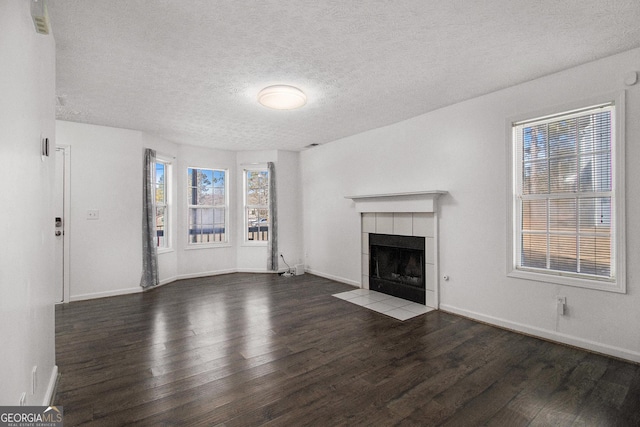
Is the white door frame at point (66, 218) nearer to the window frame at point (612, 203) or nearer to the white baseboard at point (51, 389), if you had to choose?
the white baseboard at point (51, 389)

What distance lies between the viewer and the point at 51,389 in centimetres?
207

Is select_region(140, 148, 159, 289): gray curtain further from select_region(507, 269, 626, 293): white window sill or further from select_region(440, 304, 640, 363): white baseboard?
select_region(507, 269, 626, 293): white window sill

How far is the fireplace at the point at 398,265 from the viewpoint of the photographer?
4.19m

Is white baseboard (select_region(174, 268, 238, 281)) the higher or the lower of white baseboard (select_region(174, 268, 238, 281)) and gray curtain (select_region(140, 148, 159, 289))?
the lower

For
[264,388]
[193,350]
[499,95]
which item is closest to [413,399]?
[264,388]

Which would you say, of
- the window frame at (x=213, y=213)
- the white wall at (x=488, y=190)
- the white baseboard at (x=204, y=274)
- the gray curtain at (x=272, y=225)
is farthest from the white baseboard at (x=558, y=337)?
the window frame at (x=213, y=213)

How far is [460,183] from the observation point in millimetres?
3691

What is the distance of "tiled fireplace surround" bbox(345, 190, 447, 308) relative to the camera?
3.93 metres

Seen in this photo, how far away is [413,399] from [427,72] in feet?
9.12

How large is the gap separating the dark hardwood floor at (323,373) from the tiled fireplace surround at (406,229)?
528 mm

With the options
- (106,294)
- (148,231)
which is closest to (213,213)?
(148,231)

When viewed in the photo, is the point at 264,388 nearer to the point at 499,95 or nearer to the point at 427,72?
the point at 427,72

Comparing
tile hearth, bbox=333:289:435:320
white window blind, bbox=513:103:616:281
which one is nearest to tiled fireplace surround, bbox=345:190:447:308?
tile hearth, bbox=333:289:435:320

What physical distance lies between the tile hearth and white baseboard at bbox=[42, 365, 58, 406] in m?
3.13
